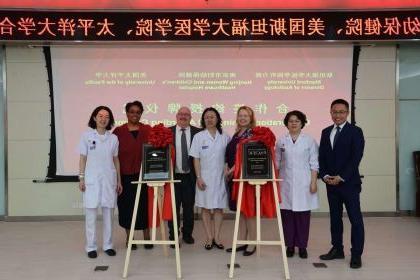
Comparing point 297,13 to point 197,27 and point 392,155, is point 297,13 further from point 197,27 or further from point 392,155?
point 392,155

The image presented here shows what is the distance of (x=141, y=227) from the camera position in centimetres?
459

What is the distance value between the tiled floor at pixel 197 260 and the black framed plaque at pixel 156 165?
78 centimetres

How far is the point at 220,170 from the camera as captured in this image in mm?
4469

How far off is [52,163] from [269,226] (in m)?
2.87

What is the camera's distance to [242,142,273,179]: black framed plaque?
12.3ft

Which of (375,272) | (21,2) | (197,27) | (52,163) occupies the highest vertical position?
(21,2)

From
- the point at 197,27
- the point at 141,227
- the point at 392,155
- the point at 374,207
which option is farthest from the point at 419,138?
the point at 141,227

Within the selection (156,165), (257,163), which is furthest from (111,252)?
(257,163)

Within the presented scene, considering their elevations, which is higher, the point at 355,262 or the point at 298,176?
the point at 298,176

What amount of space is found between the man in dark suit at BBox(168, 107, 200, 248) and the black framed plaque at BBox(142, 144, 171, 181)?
79cm

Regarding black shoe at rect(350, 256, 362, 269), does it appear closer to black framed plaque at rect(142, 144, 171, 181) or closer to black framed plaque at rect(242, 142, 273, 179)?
black framed plaque at rect(242, 142, 273, 179)

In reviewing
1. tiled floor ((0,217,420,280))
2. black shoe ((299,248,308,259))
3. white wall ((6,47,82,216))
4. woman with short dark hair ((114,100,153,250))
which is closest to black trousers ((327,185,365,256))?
tiled floor ((0,217,420,280))

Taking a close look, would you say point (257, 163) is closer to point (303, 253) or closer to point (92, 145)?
point (303, 253)

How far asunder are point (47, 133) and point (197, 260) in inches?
116
